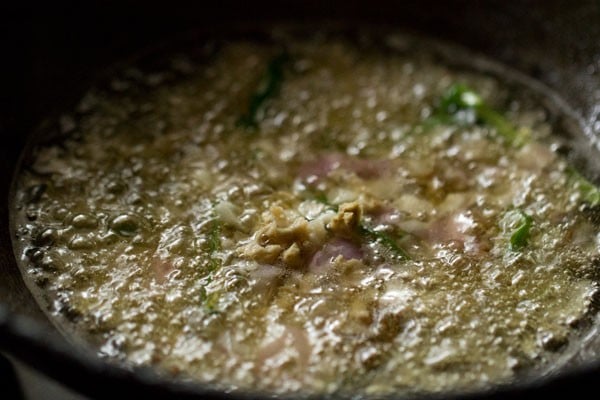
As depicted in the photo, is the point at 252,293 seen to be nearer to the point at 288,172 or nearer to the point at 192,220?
the point at 192,220

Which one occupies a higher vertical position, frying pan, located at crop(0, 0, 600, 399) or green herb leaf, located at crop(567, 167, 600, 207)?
frying pan, located at crop(0, 0, 600, 399)

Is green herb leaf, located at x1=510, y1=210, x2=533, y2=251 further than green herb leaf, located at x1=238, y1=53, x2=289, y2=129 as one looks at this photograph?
No

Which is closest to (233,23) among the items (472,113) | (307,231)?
(472,113)

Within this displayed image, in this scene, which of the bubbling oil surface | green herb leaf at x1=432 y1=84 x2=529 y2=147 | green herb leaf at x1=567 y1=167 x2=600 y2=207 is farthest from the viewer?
green herb leaf at x1=432 y1=84 x2=529 y2=147

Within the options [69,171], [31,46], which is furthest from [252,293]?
[31,46]

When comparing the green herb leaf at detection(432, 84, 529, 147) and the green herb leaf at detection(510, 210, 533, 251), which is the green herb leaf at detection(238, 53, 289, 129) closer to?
the green herb leaf at detection(432, 84, 529, 147)

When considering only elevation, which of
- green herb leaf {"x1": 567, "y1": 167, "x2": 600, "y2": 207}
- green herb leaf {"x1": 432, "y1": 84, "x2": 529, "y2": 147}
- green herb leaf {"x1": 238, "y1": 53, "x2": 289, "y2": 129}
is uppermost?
green herb leaf {"x1": 238, "y1": 53, "x2": 289, "y2": 129}

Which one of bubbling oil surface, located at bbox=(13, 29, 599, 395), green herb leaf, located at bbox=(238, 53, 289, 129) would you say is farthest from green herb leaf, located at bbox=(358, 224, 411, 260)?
green herb leaf, located at bbox=(238, 53, 289, 129)

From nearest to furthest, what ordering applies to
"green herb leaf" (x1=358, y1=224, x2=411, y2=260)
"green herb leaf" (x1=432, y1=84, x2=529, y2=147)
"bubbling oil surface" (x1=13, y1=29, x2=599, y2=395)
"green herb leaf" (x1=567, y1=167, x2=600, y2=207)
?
Result: "bubbling oil surface" (x1=13, y1=29, x2=599, y2=395)
"green herb leaf" (x1=358, y1=224, x2=411, y2=260)
"green herb leaf" (x1=567, y1=167, x2=600, y2=207)
"green herb leaf" (x1=432, y1=84, x2=529, y2=147)
